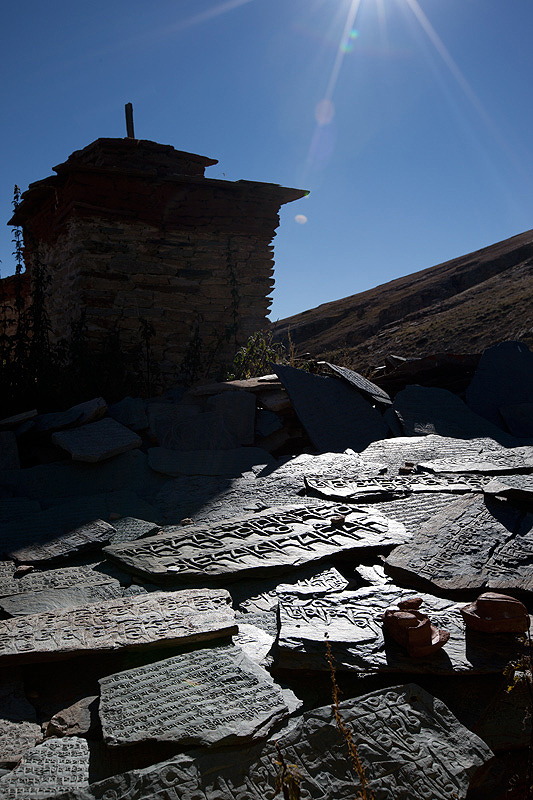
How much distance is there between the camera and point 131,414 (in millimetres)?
5516

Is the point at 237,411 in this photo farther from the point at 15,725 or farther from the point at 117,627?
the point at 15,725

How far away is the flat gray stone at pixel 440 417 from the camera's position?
5.55m

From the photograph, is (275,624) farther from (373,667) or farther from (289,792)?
(289,792)

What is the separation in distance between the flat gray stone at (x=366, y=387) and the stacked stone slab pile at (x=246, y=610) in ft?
2.62

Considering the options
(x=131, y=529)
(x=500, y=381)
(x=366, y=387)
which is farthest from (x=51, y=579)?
(x=500, y=381)

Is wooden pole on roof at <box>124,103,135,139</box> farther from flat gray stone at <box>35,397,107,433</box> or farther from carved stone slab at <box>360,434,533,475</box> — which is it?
carved stone slab at <box>360,434,533,475</box>

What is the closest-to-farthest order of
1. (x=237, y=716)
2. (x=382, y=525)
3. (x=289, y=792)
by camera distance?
(x=289, y=792), (x=237, y=716), (x=382, y=525)

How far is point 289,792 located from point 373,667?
2.90 ft

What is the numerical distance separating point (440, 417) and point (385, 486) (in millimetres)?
1872

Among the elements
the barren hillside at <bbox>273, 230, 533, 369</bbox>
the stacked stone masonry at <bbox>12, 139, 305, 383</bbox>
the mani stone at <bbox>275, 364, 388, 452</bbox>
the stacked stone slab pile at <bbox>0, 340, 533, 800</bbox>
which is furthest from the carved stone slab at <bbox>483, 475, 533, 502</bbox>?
the barren hillside at <bbox>273, 230, 533, 369</bbox>

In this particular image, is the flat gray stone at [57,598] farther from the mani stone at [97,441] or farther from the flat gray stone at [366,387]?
the flat gray stone at [366,387]

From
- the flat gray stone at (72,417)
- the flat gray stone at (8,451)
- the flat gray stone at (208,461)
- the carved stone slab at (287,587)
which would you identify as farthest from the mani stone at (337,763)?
the flat gray stone at (72,417)

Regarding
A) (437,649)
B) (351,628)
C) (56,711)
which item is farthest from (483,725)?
(56,711)

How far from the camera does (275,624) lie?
2430 millimetres
